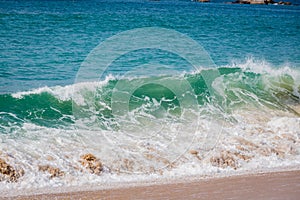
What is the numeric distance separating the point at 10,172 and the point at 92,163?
4.71ft

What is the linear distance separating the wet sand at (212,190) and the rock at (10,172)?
2.20 feet

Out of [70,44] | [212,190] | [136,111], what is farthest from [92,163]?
[70,44]

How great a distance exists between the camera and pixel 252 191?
6570 millimetres

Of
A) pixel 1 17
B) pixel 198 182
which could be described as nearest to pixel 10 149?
pixel 198 182

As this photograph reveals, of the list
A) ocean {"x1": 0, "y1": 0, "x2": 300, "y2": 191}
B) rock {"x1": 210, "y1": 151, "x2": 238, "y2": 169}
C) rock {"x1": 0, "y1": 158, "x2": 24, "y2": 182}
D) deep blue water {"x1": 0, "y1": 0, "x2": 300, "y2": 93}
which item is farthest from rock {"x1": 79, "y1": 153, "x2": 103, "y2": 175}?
deep blue water {"x1": 0, "y1": 0, "x2": 300, "y2": 93}

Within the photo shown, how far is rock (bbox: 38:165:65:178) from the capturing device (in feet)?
22.3

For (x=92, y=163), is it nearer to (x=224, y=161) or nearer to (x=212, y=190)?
(x=212, y=190)

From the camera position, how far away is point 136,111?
10742 millimetres

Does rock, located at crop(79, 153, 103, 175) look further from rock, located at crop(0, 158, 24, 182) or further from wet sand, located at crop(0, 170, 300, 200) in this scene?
rock, located at crop(0, 158, 24, 182)

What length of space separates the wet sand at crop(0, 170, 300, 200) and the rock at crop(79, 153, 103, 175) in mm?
757

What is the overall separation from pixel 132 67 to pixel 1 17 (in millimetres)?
16456

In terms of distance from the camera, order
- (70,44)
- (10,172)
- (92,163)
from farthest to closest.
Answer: (70,44) → (92,163) → (10,172)

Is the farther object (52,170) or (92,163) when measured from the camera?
(92,163)

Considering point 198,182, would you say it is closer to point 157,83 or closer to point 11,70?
point 157,83
